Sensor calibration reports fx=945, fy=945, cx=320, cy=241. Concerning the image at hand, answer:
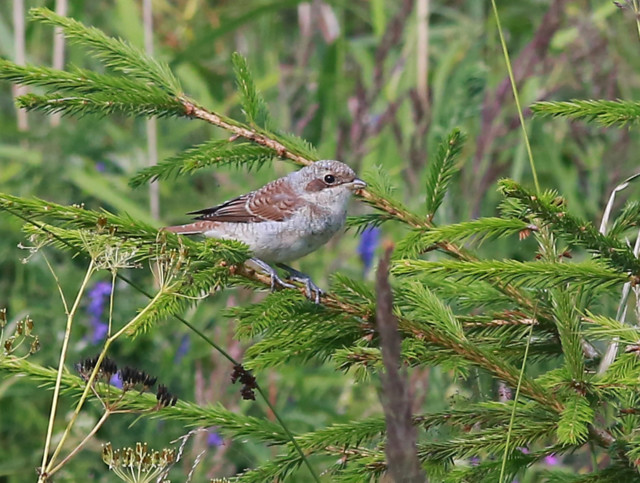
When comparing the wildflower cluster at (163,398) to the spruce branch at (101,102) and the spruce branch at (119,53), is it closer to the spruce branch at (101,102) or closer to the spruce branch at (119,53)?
the spruce branch at (101,102)

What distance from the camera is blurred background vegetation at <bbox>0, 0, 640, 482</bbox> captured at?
5195 millimetres

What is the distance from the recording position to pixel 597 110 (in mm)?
2293

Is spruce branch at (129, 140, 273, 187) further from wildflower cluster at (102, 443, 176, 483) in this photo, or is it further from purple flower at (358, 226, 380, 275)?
purple flower at (358, 226, 380, 275)

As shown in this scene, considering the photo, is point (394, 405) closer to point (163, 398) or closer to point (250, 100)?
point (163, 398)

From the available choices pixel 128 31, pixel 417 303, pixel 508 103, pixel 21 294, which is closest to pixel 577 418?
pixel 417 303

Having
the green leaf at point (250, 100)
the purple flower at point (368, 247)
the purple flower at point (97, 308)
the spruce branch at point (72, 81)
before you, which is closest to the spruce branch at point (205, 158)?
the green leaf at point (250, 100)

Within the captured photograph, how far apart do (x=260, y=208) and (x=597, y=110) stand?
188cm

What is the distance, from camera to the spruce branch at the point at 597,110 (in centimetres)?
228

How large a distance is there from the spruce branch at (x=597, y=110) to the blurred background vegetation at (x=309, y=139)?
228cm

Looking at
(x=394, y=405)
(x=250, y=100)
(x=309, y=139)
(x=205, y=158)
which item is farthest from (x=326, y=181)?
(x=309, y=139)

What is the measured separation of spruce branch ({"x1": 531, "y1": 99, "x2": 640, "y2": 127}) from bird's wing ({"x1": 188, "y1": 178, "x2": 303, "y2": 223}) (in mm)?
1701

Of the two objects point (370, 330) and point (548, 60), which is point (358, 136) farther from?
point (370, 330)

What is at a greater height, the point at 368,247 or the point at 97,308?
the point at 368,247

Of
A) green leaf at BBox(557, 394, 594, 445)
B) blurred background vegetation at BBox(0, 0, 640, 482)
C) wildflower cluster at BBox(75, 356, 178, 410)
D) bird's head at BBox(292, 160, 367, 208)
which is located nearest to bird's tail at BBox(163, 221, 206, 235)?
bird's head at BBox(292, 160, 367, 208)
